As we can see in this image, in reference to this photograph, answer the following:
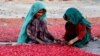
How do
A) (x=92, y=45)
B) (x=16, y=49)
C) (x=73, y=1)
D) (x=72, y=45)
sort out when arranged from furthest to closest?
(x=73, y=1)
(x=92, y=45)
(x=72, y=45)
(x=16, y=49)

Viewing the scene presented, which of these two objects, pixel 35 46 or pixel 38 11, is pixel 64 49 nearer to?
pixel 35 46

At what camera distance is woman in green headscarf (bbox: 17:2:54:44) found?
11.0 m

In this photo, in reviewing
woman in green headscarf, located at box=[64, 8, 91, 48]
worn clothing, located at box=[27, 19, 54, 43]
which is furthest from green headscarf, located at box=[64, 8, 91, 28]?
worn clothing, located at box=[27, 19, 54, 43]

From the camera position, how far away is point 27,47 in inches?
378

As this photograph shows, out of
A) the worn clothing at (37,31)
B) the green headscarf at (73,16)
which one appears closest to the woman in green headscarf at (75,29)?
the green headscarf at (73,16)

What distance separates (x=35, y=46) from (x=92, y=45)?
2.46 metres

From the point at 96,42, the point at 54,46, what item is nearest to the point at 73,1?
the point at 96,42

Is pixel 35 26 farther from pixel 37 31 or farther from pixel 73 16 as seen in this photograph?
pixel 73 16

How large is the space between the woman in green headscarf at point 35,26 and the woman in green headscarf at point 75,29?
0.60 metres

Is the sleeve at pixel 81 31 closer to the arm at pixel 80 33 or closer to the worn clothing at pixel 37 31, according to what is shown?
the arm at pixel 80 33

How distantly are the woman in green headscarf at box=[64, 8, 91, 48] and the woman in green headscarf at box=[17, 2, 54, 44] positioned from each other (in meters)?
0.60

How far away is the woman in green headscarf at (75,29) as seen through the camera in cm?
1112

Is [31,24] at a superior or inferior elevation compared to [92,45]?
superior

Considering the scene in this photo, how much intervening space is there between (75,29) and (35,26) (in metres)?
1.16
